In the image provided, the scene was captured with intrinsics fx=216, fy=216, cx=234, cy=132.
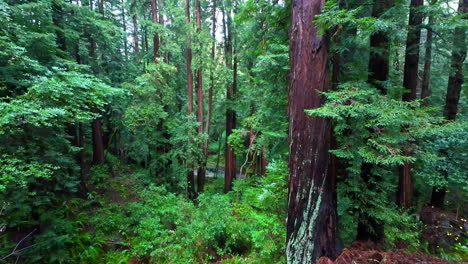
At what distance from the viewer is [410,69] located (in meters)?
4.87

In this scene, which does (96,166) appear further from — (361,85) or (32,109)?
(361,85)

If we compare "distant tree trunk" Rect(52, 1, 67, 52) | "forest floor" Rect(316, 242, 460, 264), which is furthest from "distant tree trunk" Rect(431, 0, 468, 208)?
"distant tree trunk" Rect(52, 1, 67, 52)

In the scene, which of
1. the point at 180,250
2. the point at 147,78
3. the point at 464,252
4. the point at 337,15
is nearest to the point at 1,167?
the point at 180,250

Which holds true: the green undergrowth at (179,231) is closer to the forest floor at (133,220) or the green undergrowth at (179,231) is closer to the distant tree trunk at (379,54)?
the forest floor at (133,220)

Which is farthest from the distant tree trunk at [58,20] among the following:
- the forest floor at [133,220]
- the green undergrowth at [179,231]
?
the forest floor at [133,220]

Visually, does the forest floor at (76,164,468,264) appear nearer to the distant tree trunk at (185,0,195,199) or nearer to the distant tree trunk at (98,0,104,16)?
the distant tree trunk at (185,0,195,199)

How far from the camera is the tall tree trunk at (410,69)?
158 inches

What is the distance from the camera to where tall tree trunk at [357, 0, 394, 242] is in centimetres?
335

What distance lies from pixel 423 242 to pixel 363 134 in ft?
15.2

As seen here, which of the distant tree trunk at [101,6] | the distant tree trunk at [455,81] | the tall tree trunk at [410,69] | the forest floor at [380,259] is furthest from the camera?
the distant tree trunk at [101,6]

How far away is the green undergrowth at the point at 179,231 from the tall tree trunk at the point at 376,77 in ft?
4.48

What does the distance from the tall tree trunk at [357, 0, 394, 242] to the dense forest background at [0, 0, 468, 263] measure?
0.9 inches

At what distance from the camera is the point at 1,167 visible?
307cm

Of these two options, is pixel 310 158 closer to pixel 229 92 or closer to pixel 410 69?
pixel 410 69
